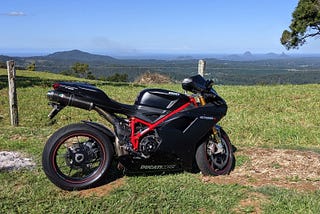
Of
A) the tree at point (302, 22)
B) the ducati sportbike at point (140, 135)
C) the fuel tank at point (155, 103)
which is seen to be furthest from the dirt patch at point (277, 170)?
the tree at point (302, 22)

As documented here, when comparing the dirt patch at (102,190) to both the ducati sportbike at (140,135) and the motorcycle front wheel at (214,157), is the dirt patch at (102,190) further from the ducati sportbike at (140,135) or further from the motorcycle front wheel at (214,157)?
the motorcycle front wheel at (214,157)

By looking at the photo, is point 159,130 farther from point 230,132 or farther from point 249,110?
point 249,110

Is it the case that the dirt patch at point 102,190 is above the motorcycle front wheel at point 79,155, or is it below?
below

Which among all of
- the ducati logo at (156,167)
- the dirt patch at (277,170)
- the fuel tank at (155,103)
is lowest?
the dirt patch at (277,170)

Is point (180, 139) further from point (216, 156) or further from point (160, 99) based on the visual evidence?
point (216, 156)

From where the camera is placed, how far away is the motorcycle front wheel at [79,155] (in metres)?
4.41

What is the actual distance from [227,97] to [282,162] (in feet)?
27.1

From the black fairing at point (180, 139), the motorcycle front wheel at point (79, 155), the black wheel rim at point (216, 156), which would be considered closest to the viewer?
the motorcycle front wheel at point (79, 155)

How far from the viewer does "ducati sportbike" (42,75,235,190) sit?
4480 mm

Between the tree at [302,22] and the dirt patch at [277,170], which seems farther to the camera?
the tree at [302,22]

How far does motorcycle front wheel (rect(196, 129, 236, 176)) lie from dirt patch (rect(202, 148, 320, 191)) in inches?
3.9

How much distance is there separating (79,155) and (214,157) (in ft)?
5.80

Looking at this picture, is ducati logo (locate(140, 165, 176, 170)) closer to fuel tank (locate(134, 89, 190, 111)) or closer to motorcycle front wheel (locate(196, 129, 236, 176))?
motorcycle front wheel (locate(196, 129, 236, 176))

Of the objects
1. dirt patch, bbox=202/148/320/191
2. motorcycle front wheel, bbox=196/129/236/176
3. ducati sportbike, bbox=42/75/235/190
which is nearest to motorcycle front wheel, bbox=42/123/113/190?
ducati sportbike, bbox=42/75/235/190
